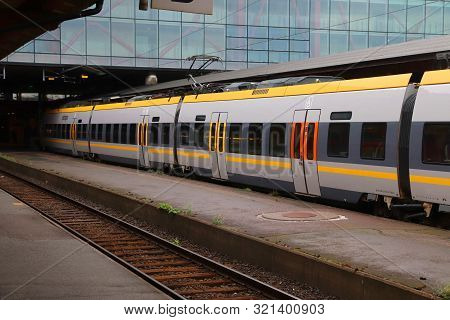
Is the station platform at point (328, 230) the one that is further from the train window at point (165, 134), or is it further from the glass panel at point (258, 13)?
the glass panel at point (258, 13)

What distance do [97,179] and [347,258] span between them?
14470 millimetres

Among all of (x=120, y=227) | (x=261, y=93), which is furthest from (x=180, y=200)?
(x=261, y=93)

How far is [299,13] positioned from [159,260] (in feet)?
133

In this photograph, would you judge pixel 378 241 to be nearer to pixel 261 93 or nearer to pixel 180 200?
pixel 180 200

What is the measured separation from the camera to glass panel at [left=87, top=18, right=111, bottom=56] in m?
43.1

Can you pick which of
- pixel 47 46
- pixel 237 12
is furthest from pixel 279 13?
pixel 47 46

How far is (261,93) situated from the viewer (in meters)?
17.1

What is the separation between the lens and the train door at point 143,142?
2533cm

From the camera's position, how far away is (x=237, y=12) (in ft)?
153

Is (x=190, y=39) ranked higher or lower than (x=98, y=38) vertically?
higher

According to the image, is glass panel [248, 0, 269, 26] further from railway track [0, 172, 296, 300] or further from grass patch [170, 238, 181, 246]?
grass patch [170, 238, 181, 246]

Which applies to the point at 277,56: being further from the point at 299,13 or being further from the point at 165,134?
the point at 165,134

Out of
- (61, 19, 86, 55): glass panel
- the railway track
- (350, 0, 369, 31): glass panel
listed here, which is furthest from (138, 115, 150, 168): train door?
(350, 0, 369, 31): glass panel

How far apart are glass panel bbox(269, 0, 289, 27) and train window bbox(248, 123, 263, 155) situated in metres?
32.3
